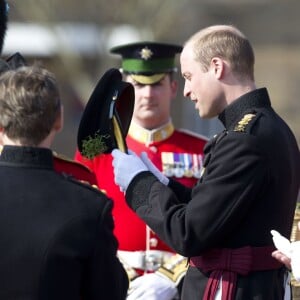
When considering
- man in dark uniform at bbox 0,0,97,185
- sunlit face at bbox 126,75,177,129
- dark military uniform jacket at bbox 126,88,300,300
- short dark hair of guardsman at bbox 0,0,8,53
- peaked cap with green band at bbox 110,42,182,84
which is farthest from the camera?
peaked cap with green band at bbox 110,42,182,84

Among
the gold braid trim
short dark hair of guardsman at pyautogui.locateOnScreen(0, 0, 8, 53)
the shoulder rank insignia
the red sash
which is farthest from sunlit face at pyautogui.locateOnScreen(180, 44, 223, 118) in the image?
the gold braid trim

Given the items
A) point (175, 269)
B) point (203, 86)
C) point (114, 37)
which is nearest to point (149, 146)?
point (175, 269)

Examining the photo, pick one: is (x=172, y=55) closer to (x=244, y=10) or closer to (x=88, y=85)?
(x=88, y=85)

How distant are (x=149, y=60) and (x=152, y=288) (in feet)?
4.57

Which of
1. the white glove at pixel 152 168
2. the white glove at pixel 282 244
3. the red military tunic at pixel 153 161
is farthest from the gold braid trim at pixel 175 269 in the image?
the white glove at pixel 282 244

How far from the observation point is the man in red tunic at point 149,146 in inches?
229

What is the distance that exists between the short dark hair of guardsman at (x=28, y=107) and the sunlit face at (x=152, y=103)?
2353 mm

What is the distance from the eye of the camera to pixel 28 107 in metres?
3.52

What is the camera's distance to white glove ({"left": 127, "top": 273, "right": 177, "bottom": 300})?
5376 millimetres

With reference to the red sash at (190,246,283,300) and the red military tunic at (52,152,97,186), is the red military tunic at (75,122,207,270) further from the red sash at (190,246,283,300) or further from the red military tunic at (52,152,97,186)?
the red sash at (190,246,283,300)

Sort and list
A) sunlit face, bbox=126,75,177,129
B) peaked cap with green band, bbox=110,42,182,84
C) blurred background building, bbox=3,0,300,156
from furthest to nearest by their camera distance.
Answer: blurred background building, bbox=3,0,300,156 < peaked cap with green band, bbox=110,42,182,84 < sunlit face, bbox=126,75,177,129

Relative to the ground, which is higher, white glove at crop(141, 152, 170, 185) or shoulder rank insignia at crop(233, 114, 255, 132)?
shoulder rank insignia at crop(233, 114, 255, 132)

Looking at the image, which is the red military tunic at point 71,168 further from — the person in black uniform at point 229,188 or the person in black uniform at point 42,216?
the person in black uniform at point 42,216

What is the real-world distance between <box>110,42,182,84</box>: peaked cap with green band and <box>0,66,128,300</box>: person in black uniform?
2.53 m
